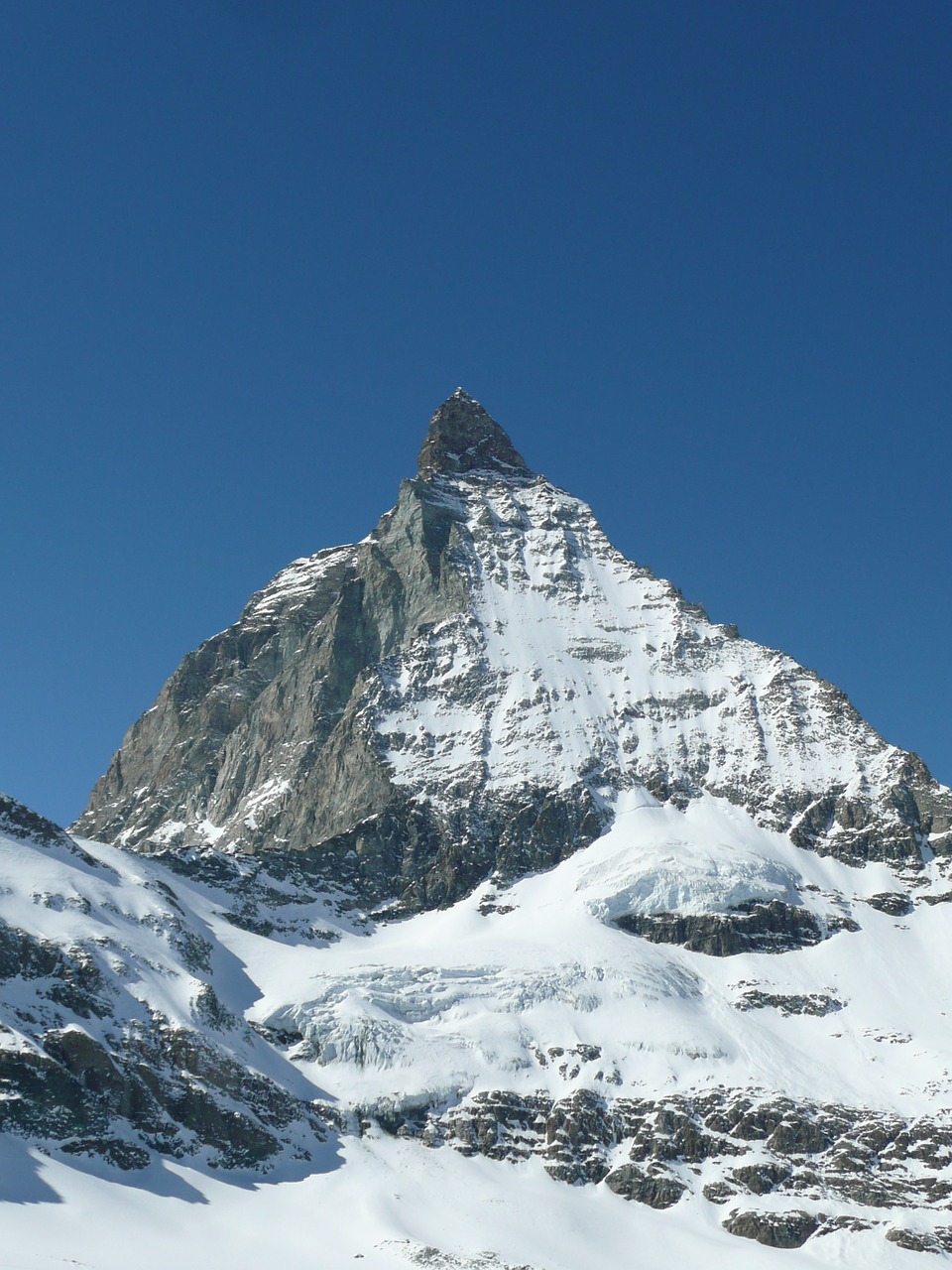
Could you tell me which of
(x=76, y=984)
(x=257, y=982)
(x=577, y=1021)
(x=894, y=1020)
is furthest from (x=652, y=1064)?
(x=76, y=984)

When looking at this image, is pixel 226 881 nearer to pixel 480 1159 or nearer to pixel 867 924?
pixel 480 1159

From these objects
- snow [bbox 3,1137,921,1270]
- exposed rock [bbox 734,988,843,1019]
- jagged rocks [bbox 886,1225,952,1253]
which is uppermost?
exposed rock [bbox 734,988,843,1019]

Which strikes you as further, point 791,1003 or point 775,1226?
point 791,1003

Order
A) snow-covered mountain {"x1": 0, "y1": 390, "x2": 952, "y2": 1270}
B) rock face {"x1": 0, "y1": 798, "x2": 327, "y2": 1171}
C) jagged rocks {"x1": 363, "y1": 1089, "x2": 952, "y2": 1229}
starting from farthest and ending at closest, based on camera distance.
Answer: jagged rocks {"x1": 363, "y1": 1089, "x2": 952, "y2": 1229} → snow-covered mountain {"x1": 0, "y1": 390, "x2": 952, "y2": 1270} → rock face {"x1": 0, "y1": 798, "x2": 327, "y2": 1171}

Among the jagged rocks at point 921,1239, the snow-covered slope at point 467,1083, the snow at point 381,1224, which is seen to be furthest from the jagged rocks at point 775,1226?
the jagged rocks at point 921,1239

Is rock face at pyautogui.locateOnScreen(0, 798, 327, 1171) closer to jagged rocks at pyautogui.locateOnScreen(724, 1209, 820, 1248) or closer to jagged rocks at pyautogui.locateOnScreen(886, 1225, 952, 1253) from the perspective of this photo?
jagged rocks at pyautogui.locateOnScreen(724, 1209, 820, 1248)

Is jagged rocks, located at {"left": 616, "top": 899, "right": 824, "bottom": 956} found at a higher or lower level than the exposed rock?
higher

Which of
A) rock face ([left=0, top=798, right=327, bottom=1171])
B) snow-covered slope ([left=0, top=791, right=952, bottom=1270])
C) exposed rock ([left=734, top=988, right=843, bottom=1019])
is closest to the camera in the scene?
snow-covered slope ([left=0, top=791, right=952, bottom=1270])

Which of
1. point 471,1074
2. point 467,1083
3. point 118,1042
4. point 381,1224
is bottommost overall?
point 381,1224

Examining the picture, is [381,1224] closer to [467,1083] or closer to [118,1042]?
[467,1083]

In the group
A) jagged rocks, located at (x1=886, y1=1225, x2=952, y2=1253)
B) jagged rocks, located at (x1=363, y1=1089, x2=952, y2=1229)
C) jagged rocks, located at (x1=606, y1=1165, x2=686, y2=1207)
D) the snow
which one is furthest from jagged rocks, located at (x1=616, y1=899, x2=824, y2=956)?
jagged rocks, located at (x1=886, y1=1225, x2=952, y2=1253)

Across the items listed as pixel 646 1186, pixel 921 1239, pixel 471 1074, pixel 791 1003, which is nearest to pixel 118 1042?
pixel 471 1074

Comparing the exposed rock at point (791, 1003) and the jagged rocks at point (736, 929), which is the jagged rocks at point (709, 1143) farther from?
the jagged rocks at point (736, 929)

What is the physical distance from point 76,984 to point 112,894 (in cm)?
2296
